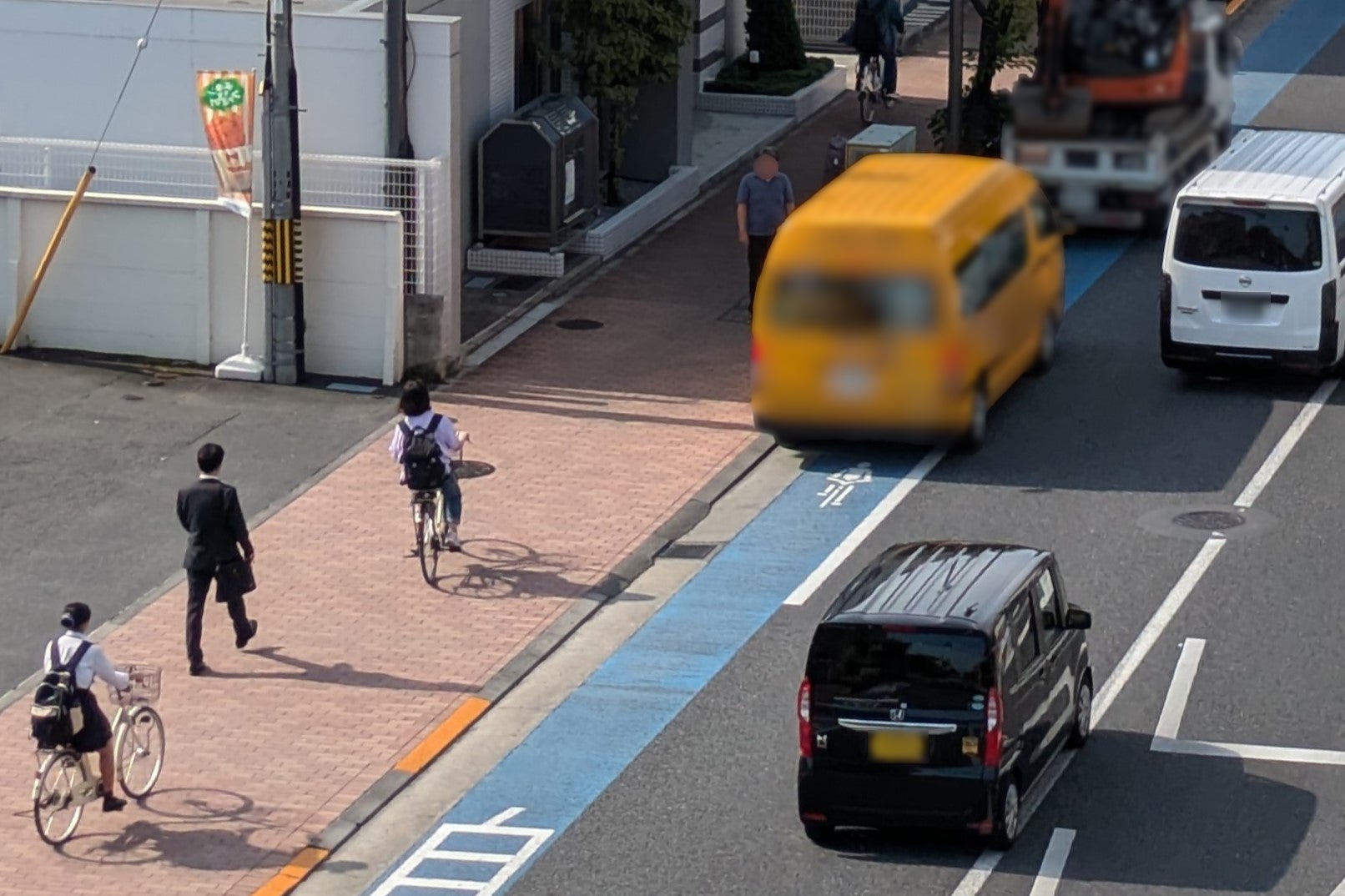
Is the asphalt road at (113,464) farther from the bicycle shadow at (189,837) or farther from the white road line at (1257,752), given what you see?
the white road line at (1257,752)

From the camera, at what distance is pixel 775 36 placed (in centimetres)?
5138

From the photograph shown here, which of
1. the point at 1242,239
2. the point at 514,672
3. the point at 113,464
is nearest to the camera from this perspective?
the point at 1242,239

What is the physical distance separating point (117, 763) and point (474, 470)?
9147mm

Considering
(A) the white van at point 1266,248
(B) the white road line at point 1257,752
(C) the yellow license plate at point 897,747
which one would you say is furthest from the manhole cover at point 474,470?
(A) the white van at point 1266,248

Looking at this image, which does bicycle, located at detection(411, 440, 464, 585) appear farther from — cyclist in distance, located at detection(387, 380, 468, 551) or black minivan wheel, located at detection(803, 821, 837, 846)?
black minivan wheel, located at detection(803, 821, 837, 846)

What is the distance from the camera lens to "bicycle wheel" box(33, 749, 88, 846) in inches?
848

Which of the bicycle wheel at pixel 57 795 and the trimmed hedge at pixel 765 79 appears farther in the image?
the trimmed hedge at pixel 765 79

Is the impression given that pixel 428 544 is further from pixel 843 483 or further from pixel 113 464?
pixel 843 483

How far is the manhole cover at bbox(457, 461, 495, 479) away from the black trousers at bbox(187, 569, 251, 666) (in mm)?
5602

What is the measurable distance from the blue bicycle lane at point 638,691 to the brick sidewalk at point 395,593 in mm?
1048

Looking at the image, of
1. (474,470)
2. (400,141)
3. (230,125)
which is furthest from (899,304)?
(400,141)

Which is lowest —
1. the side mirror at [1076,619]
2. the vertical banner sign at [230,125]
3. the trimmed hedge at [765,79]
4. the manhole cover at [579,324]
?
the manhole cover at [579,324]

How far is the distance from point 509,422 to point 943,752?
1182 centimetres

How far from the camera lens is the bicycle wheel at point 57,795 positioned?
21547 mm
